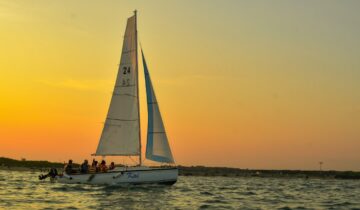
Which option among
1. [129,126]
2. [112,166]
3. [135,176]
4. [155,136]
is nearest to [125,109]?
[129,126]

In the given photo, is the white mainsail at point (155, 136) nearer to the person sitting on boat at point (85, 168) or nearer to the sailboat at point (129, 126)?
the sailboat at point (129, 126)

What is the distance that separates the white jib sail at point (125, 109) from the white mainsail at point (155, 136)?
125 centimetres

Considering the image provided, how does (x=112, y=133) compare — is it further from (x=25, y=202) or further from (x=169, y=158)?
(x=25, y=202)

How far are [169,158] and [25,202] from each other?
15514 millimetres

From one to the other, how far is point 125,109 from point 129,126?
1.63m

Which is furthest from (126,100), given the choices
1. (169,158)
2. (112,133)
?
(169,158)

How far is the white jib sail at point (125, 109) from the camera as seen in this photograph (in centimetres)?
5294

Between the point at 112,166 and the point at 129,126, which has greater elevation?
the point at 129,126

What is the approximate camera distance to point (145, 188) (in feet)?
162

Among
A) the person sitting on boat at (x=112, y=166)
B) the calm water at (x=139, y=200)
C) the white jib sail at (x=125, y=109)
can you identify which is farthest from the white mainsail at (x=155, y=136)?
the person sitting on boat at (x=112, y=166)

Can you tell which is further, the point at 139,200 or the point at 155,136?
the point at 155,136

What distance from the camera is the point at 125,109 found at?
53.2 meters

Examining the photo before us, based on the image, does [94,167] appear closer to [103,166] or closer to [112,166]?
[103,166]

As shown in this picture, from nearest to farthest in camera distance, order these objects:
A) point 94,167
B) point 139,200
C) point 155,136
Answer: point 139,200, point 155,136, point 94,167
